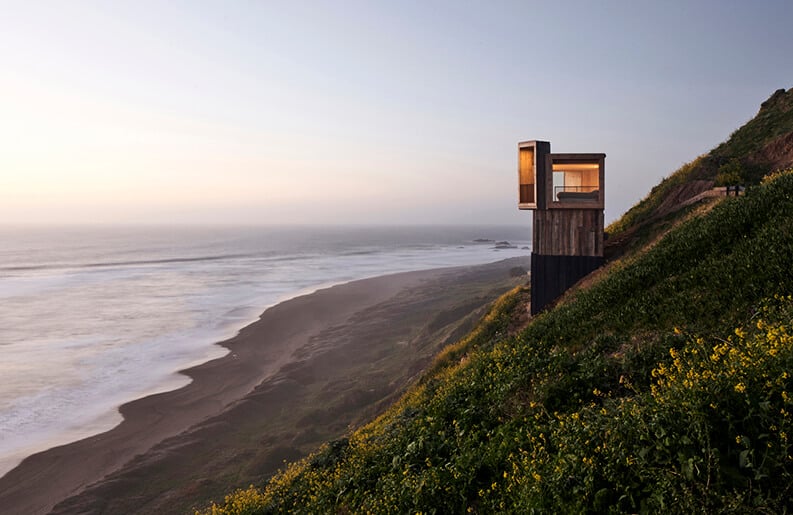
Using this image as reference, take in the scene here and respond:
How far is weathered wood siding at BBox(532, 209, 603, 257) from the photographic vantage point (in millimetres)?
19547

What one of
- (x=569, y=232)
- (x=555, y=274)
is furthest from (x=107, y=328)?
(x=569, y=232)

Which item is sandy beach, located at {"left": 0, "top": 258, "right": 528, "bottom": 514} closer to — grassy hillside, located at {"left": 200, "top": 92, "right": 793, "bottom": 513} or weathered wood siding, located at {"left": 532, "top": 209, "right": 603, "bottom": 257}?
grassy hillside, located at {"left": 200, "top": 92, "right": 793, "bottom": 513}

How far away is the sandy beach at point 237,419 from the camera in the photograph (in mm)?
18562

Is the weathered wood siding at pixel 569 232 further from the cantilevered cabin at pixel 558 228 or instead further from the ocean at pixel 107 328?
the ocean at pixel 107 328

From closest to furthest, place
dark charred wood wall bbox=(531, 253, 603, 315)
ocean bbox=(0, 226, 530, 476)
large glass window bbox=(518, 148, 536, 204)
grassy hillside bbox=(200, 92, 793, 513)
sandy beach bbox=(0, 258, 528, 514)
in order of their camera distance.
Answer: grassy hillside bbox=(200, 92, 793, 513)
sandy beach bbox=(0, 258, 528, 514)
dark charred wood wall bbox=(531, 253, 603, 315)
large glass window bbox=(518, 148, 536, 204)
ocean bbox=(0, 226, 530, 476)

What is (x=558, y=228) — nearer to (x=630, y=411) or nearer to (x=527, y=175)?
(x=527, y=175)

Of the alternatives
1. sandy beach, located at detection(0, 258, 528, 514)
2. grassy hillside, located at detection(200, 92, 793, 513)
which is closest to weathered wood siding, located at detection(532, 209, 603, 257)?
grassy hillside, located at detection(200, 92, 793, 513)

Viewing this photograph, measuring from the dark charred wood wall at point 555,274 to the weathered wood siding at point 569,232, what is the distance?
277 mm

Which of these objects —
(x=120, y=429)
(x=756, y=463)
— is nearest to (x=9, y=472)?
(x=120, y=429)

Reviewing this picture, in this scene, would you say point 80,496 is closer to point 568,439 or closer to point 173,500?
point 173,500

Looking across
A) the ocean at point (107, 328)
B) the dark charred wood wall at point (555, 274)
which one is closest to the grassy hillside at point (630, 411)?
the dark charred wood wall at point (555, 274)

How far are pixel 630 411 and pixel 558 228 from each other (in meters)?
→ 14.6

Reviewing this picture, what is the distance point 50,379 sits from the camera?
32.0 meters

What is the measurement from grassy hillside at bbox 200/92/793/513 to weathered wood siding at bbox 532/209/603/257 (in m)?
4.34
